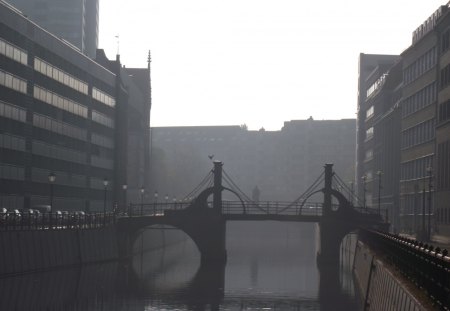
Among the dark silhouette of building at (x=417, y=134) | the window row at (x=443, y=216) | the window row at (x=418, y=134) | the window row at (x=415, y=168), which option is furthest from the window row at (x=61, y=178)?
the window row at (x=443, y=216)

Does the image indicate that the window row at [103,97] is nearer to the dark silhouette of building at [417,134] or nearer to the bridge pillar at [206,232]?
the dark silhouette of building at [417,134]

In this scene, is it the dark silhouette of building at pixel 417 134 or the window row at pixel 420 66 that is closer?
the dark silhouette of building at pixel 417 134

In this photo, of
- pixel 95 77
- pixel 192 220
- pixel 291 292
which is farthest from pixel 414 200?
pixel 291 292

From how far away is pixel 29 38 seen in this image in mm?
116125

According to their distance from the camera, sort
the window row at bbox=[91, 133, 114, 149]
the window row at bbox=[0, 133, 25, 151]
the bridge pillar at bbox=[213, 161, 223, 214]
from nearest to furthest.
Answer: the window row at bbox=[0, 133, 25, 151] < the bridge pillar at bbox=[213, 161, 223, 214] < the window row at bbox=[91, 133, 114, 149]

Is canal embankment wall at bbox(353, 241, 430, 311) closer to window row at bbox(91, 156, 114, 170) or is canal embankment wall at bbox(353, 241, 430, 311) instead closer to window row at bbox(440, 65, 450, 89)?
window row at bbox(440, 65, 450, 89)

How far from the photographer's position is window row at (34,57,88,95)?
121m

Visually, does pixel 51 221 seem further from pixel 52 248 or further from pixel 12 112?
pixel 12 112


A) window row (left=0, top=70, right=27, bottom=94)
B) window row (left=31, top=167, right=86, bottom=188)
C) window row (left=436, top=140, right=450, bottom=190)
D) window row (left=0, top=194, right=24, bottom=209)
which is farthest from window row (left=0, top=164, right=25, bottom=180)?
window row (left=436, top=140, right=450, bottom=190)

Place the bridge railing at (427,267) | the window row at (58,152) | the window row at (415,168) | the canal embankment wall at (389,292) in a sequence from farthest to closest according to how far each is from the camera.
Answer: the window row at (415,168) → the window row at (58,152) → the canal embankment wall at (389,292) → the bridge railing at (427,267)

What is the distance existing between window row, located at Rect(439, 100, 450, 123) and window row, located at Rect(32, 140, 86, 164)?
45.4 meters

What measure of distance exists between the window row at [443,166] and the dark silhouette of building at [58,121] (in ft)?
114

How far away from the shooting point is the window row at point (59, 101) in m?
122

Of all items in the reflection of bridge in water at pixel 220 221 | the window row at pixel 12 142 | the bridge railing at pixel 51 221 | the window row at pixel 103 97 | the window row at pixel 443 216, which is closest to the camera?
the bridge railing at pixel 51 221
